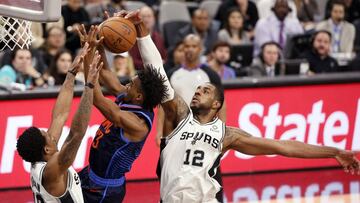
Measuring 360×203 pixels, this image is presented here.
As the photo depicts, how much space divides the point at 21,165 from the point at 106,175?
3.57 meters

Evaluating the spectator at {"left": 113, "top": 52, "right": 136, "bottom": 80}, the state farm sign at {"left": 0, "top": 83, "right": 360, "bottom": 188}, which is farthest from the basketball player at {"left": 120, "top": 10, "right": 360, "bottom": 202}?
the spectator at {"left": 113, "top": 52, "right": 136, "bottom": 80}

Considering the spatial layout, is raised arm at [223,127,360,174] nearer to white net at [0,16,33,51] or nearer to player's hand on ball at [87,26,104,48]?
player's hand on ball at [87,26,104,48]

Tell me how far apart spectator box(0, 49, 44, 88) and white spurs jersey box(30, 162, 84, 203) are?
468 centimetres

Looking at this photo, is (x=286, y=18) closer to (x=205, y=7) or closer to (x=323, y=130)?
(x=205, y=7)

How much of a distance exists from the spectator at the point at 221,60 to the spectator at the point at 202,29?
1.04m

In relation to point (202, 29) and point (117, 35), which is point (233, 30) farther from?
point (117, 35)

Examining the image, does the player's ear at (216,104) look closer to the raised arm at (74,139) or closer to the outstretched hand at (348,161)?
the outstretched hand at (348,161)

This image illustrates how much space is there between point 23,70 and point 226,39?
3.11 m

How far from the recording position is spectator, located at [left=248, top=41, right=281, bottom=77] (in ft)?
42.2

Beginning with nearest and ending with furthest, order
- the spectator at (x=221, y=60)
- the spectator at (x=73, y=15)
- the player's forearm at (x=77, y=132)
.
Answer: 1. the player's forearm at (x=77, y=132)
2. the spectator at (x=221, y=60)
3. the spectator at (x=73, y=15)

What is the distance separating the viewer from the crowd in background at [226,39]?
39.7ft

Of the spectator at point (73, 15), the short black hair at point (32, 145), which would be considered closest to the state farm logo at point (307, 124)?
the spectator at point (73, 15)

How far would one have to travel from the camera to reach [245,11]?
15.0 meters

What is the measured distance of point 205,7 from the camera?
15.1 metres
